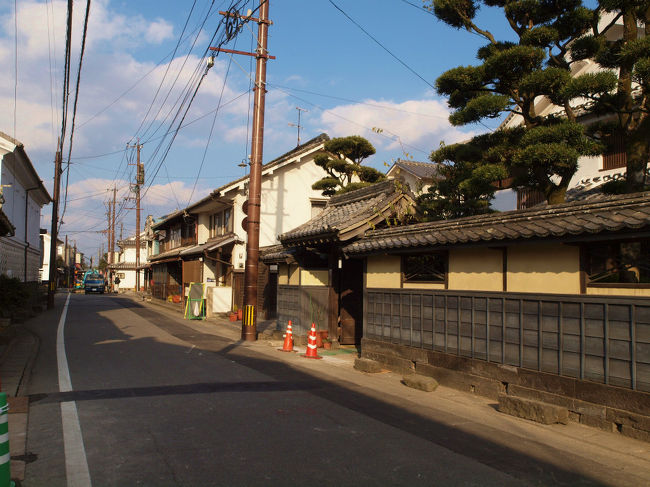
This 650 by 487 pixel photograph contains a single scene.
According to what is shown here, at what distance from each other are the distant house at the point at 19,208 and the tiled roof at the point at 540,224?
15818 mm

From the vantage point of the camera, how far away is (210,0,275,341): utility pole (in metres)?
16.1

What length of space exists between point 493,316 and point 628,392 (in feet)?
8.08

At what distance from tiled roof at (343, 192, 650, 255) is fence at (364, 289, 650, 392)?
1019 millimetres

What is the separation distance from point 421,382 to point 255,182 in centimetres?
946

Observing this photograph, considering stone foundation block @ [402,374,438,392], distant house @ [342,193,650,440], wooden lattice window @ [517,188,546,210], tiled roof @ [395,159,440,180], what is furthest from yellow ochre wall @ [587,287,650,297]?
tiled roof @ [395,159,440,180]

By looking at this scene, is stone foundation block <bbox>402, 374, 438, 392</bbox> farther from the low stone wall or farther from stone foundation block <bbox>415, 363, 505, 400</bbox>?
the low stone wall

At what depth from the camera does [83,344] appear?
14281 millimetres

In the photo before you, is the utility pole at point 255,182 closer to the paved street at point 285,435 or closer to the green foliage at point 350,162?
the green foliage at point 350,162

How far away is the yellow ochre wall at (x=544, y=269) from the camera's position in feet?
24.1

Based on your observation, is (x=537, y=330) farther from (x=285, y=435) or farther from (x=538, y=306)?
(x=285, y=435)

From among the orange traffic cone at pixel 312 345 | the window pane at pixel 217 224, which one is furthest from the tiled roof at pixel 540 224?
the window pane at pixel 217 224

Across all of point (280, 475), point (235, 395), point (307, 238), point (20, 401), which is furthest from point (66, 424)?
point (307, 238)

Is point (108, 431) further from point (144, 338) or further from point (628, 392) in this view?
point (144, 338)

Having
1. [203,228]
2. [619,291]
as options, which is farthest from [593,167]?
[203,228]
